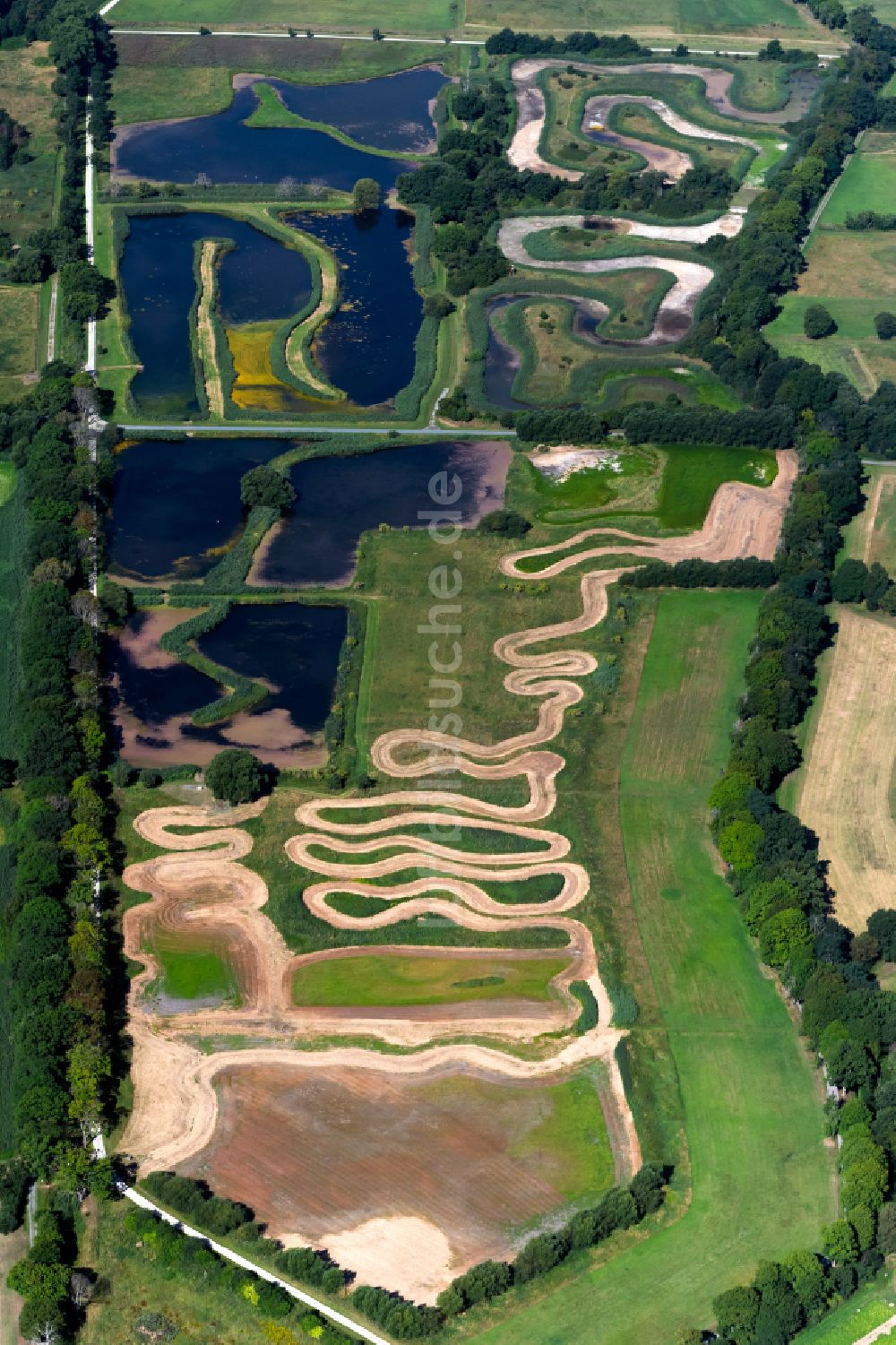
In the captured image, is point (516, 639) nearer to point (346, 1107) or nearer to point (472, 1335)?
point (346, 1107)

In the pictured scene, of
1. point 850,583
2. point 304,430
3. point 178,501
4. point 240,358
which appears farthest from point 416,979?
point 240,358

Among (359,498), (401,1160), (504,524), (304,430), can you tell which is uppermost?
(304,430)

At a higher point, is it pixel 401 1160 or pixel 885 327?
pixel 885 327

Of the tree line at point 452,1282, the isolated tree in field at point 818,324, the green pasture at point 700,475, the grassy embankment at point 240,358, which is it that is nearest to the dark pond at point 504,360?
the green pasture at point 700,475

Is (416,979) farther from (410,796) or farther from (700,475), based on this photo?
(700,475)

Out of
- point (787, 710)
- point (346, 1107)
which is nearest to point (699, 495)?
point (787, 710)

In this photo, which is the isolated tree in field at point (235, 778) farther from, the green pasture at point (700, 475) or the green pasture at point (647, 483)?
the green pasture at point (700, 475)
